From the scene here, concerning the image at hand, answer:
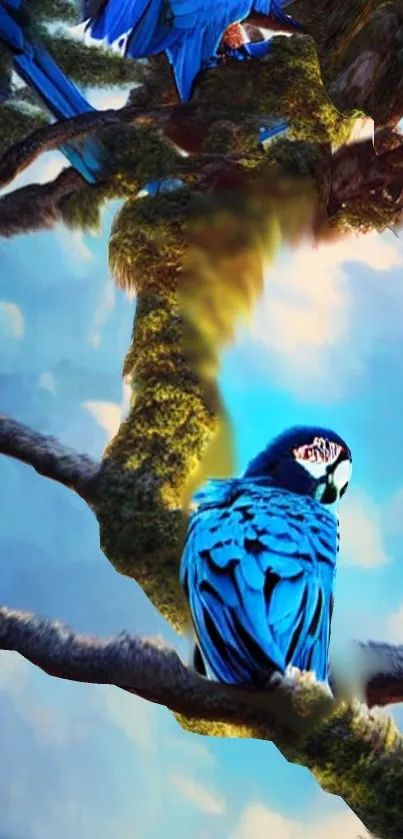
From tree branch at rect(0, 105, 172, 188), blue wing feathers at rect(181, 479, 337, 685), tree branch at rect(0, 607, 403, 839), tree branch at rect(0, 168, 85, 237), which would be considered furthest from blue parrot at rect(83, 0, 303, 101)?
tree branch at rect(0, 607, 403, 839)

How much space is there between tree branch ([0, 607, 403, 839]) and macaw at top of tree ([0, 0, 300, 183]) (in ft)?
3.62

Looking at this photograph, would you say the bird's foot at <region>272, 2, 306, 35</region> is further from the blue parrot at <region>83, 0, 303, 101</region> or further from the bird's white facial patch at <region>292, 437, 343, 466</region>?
the bird's white facial patch at <region>292, 437, 343, 466</region>

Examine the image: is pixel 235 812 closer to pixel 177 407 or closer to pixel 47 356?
pixel 177 407

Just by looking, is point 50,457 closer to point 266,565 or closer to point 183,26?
point 266,565

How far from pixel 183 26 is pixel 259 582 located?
1305 mm

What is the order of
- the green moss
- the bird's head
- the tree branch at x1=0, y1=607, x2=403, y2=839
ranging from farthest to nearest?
the green moss → the bird's head → the tree branch at x1=0, y1=607, x2=403, y2=839

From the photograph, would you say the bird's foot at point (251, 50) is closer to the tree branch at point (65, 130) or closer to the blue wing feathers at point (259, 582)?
the tree branch at point (65, 130)

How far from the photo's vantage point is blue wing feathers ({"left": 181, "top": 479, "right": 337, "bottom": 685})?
1.66 metres

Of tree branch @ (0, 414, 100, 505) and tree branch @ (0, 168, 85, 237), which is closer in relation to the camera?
tree branch @ (0, 414, 100, 505)

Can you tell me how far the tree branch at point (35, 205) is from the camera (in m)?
2.08

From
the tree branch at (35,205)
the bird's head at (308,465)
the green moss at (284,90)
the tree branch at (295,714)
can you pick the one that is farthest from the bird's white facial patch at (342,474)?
the tree branch at (35,205)

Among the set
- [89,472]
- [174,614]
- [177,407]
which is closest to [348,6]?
[177,407]

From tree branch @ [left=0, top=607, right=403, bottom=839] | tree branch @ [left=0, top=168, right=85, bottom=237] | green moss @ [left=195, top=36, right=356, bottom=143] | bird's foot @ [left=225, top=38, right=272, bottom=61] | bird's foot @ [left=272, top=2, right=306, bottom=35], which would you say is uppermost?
bird's foot @ [left=272, top=2, right=306, bottom=35]

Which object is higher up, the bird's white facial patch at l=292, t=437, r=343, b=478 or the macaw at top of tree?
the macaw at top of tree
